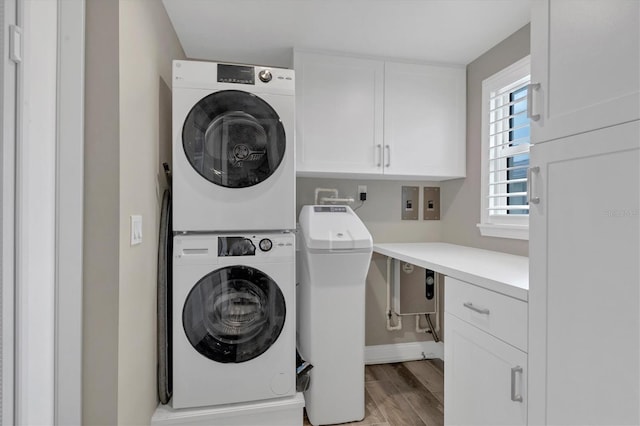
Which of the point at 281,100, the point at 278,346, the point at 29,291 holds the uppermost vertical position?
the point at 281,100

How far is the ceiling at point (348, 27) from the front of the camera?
175cm

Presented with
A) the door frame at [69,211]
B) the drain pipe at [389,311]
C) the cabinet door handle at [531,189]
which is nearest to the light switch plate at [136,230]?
the door frame at [69,211]

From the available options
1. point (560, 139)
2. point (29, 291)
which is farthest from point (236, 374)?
point (560, 139)

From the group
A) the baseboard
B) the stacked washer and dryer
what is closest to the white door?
the stacked washer and dryer

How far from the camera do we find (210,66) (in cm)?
164

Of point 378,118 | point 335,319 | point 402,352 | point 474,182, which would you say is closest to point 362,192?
point 378,118

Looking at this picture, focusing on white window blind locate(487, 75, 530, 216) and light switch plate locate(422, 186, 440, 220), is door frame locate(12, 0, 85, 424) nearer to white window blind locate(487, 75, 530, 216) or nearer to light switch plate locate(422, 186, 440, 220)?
white window blind locate(487, 75, 530, 216)

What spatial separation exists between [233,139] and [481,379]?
1545 mm

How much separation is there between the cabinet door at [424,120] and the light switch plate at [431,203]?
32cm

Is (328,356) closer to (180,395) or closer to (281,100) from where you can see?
(180,395)

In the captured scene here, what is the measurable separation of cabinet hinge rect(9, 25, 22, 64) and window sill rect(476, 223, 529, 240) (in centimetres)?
228

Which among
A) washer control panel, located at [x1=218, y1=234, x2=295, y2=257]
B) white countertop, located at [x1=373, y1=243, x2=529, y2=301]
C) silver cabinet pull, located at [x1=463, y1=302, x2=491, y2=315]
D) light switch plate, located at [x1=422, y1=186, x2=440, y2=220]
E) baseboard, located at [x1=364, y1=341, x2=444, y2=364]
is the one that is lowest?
baseboard, located at [x1=364, y1=341, x2=444, y2=364]

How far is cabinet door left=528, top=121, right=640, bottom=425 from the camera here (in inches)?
31.8

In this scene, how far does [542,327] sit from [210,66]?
179cm
